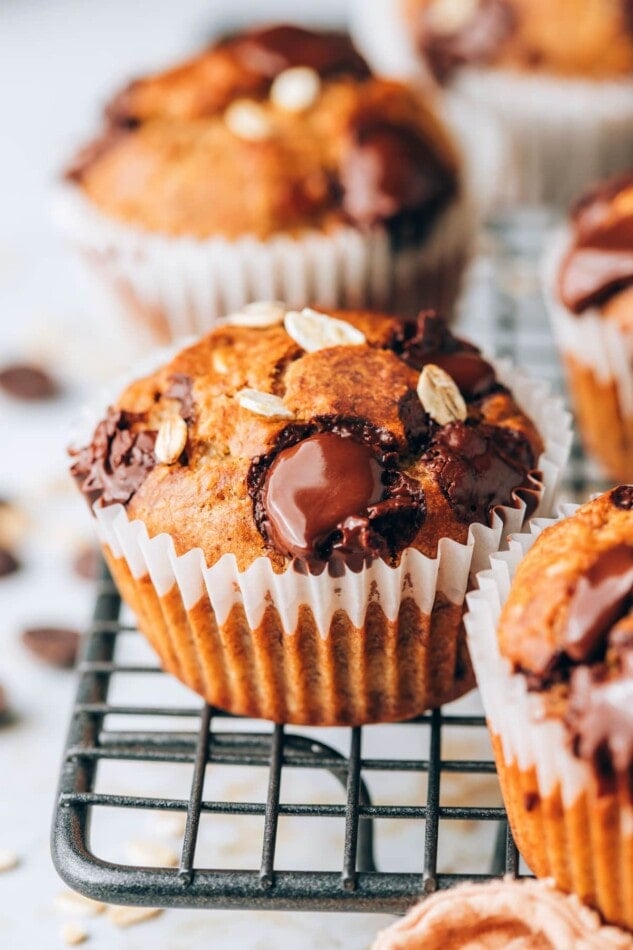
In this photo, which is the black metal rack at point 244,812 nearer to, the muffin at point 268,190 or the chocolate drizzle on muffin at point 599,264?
the chocolate drizzle on muffin at point 599,264

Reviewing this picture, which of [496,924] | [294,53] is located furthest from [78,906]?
[294,53]

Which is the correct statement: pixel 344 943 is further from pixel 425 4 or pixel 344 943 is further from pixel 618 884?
pixel 425 4

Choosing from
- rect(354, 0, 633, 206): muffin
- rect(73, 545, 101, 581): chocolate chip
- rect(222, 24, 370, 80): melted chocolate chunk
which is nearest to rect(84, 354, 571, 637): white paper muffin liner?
rect(73, 545, 101, 581): chocolate chip

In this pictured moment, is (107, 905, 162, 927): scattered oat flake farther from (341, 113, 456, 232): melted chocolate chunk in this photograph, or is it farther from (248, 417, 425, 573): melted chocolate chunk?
(341, 113, 456, 232): melted chocolate chunk

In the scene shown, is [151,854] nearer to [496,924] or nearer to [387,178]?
[496,924]

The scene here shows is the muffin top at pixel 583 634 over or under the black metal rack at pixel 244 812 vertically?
over

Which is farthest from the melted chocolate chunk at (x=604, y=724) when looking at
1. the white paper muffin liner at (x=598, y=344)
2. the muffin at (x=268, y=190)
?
the muffin at (x=268, y=190)

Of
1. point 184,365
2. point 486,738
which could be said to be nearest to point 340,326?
point 184,365
